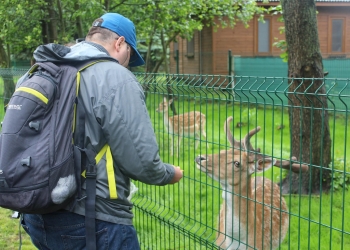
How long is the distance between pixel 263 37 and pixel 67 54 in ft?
62.7

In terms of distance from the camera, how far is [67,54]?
2.82 metres

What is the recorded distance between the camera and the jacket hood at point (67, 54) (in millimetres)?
2762

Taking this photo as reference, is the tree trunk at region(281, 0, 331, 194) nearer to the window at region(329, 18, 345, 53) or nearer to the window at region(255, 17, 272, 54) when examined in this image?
the window at region(255, 17, 272, 54)

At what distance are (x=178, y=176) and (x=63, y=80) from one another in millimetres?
870

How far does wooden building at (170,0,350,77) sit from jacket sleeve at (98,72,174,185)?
54.6ft

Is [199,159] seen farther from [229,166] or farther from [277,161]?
[277,161]

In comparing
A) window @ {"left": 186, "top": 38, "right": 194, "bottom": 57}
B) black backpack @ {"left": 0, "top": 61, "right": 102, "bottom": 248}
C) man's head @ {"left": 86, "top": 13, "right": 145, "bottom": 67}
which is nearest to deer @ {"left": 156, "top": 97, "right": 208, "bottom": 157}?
man's head @ {"left": 86, "top": 13, "right": 145, "bottom": 67}

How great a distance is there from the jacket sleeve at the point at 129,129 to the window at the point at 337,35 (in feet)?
68.3

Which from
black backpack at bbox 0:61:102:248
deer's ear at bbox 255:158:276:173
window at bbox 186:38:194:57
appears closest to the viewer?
black backpack at bbox 0:61:102:248

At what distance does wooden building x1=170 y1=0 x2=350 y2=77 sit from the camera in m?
19.9

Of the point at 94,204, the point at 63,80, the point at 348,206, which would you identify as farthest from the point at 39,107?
the point at 348,206

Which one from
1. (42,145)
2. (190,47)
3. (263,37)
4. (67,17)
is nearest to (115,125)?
(42,145)

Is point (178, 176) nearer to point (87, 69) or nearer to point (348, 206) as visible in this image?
point (87, 69)

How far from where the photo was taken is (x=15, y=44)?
11375 mm
